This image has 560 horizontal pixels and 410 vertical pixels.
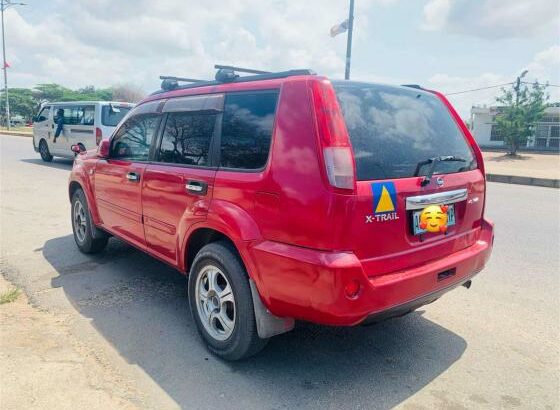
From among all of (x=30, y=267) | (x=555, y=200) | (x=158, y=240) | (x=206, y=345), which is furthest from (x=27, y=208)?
(x=555, y=200)

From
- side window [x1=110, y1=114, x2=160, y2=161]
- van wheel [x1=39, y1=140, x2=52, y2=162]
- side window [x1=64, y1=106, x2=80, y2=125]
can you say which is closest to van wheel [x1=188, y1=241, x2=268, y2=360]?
side window [x1=110, y1=114, x2=160, y2=161]

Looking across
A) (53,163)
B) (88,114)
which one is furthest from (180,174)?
(53,163)

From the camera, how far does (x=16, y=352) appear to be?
308 centimetres

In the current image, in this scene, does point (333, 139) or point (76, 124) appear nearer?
point (333, 139)

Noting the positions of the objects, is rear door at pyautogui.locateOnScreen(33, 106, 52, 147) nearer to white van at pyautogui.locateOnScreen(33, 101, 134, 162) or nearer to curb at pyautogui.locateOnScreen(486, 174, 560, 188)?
white van at pyautogui.locateOnScreen(33, 101, 134, 162)

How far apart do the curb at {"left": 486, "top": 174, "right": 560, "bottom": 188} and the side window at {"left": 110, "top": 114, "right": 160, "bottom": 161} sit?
527 inches

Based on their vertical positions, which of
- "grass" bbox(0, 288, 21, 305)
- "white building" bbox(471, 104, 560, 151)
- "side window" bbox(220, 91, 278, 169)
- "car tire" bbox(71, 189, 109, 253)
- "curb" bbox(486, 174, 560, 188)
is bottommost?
"grass" bbox(0, 288, 21, 305)

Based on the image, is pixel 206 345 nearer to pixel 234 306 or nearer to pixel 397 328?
pixel 234 306

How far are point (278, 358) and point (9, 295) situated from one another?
2565mm

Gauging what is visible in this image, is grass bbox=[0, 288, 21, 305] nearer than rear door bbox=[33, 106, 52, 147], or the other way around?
grass bbox=[0, 288, 21, 305]

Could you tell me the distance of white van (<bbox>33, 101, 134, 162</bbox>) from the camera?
42.8ft

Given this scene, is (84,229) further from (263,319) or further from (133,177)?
(263,319)

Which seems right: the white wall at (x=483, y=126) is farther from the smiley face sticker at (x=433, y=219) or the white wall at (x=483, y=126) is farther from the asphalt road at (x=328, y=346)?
the smiley face sticker at (x=433, y=219)

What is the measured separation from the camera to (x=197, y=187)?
3.17 meters
